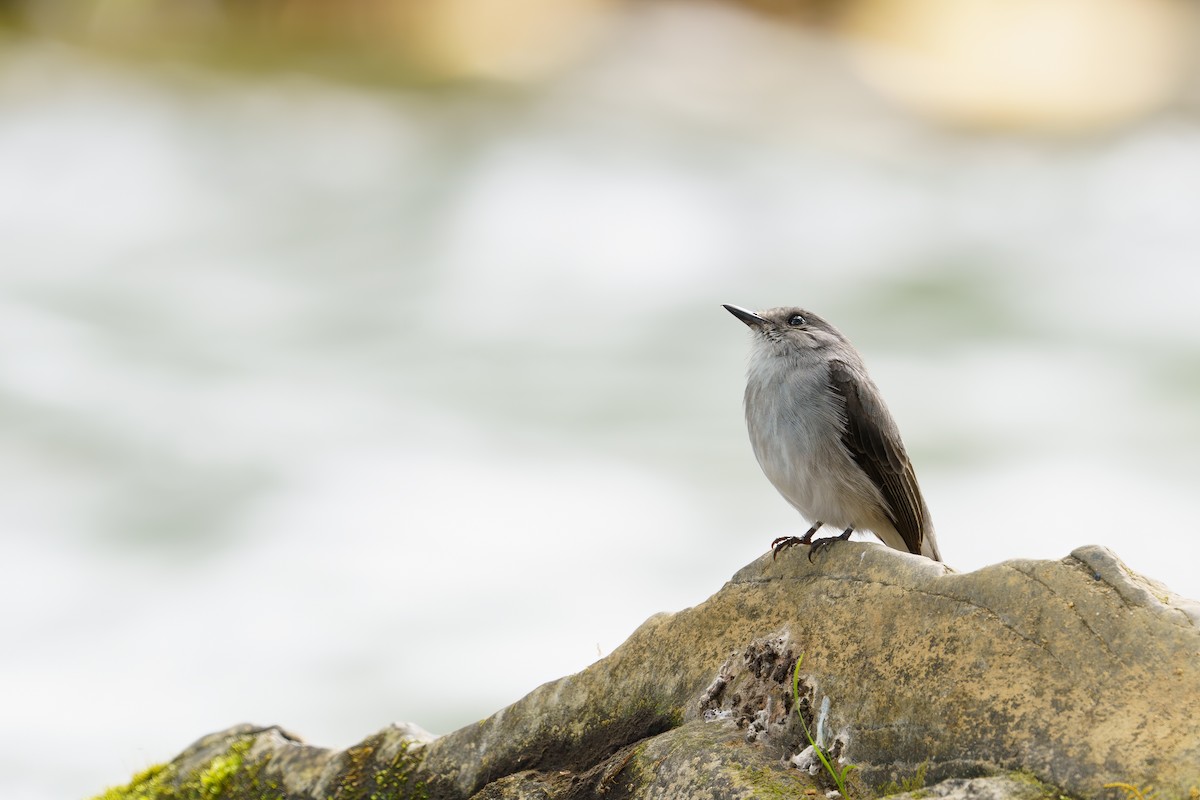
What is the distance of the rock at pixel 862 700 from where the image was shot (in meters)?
3.73

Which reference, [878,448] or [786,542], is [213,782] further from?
[878,448]

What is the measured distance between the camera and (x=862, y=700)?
4207 millimetres

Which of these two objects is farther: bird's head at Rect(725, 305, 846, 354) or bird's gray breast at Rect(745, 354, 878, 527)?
bird's head at Rect(725, 305, 846, 354)

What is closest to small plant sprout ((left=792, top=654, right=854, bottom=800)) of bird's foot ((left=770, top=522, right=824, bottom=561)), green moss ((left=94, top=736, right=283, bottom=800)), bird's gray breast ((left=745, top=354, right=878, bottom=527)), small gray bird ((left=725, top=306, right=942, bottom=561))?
bird's foot ((left=770, top=522, right=824, bottom=561))

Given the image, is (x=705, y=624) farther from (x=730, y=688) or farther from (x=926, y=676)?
(x=926, y=676)

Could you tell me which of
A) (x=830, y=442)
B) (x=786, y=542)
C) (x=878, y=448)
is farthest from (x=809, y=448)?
(x=786, y=542)

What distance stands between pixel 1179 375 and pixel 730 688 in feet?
77.0

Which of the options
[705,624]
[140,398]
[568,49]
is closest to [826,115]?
[568,49]

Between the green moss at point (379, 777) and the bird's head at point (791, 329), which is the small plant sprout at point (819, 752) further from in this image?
the bird's head at point (791, 329)

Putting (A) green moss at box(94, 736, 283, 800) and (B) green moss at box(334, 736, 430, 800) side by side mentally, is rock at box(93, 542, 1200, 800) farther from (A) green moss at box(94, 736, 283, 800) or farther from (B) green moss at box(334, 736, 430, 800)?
(A) green moss at box(94, 736, 283, 800)

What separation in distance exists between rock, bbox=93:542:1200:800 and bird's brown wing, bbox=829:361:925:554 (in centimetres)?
116

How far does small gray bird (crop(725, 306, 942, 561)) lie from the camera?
5902 millimetres

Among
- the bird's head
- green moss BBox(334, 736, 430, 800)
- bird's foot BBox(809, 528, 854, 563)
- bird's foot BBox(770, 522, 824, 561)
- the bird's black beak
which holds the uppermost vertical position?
the bird's black beak

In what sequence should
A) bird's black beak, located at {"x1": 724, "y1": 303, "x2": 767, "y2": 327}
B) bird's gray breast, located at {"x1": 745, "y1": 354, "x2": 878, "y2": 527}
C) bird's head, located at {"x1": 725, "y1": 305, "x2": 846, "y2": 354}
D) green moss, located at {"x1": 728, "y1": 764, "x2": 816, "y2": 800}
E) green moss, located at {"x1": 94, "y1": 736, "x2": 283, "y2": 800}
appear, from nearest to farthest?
green moss, located at {"x1": 728, "y1": 764, "x2": 816, "y2": 800}
green moss, located at {"x1": 94, "y1": 736, "x2": 283, "y2": 800}
bird's gray breast, located at {"x1": 745, "y1": 354, "x2": 878, "y2": 527}
bird's head, located at {"x1": 725, "y1": 305, "x2": 846, "y2": 354}
bird's black beak, located at {"x1": 724, "y1": 303, "x2": 767, "y2": 327}
